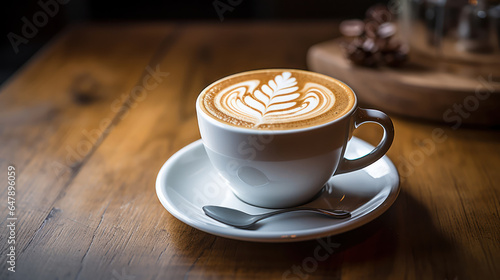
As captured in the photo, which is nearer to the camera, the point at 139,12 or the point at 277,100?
the point at 277,100

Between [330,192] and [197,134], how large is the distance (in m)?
0.30

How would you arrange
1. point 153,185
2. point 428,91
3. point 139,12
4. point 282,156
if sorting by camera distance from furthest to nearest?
point 139,12, point 428,91, point 153,185, point 282,156

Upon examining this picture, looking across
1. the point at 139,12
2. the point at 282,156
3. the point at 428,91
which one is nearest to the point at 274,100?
the point at 282,156

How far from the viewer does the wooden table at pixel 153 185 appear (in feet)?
1.78

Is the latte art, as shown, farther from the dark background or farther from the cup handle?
the dark background

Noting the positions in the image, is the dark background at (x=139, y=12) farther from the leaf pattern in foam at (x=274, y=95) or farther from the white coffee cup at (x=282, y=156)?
the white coffee cup at (x=282, y=156)

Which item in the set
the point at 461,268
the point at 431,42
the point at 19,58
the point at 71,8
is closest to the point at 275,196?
the point at 461,268

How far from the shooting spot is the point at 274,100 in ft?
2.10

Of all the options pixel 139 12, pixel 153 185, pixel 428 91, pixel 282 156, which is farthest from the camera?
pixel 139 12

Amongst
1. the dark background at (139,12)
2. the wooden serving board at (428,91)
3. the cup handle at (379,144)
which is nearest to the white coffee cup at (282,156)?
the cup handle at (379,144)

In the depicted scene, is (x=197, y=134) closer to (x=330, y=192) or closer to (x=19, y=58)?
(x=330, y=192)

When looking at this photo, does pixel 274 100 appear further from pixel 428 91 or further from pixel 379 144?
pixel 428 91

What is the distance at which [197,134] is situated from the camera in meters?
0.86

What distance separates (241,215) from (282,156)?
0.29ft
